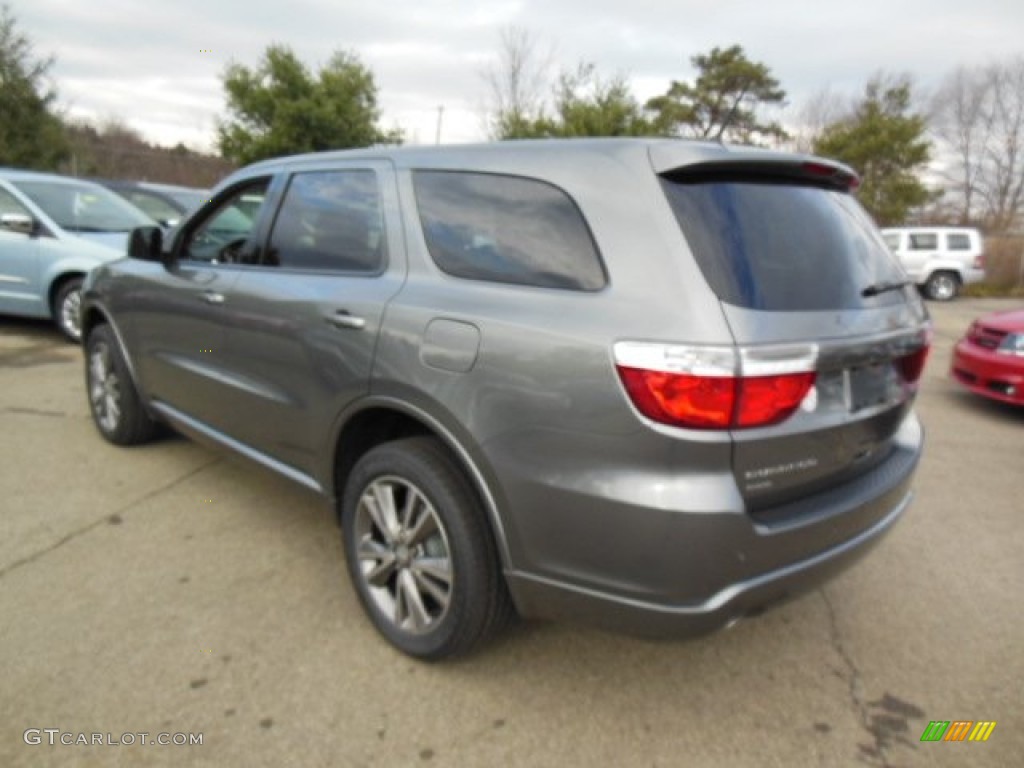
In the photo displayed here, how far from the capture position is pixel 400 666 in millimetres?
2354

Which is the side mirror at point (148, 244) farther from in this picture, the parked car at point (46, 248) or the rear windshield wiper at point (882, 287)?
the parked car at point (46, 248)

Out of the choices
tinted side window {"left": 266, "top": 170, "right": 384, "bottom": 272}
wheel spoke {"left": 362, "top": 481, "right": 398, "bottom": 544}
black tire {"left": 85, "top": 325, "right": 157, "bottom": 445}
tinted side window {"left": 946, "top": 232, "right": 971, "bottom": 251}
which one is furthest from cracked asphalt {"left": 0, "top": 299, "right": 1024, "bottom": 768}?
tinted side window {"left": 946, "top": 232, "right": 971, "bottom": 251}

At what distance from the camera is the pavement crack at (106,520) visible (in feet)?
9.52

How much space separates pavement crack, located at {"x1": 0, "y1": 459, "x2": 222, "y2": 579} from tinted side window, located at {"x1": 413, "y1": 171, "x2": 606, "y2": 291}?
218 centimetres

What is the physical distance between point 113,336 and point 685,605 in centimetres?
368

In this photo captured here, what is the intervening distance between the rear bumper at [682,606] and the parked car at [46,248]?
6615 mm

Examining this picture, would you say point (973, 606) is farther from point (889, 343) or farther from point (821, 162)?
point (821, 162)

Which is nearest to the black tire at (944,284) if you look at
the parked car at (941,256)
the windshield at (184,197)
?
the parked car at (941,256)

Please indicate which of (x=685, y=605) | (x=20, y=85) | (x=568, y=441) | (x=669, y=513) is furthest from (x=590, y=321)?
(x=20, y=85)

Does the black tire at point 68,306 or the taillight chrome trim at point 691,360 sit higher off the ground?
the taillight chrome trim at point 691,360

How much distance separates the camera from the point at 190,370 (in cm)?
339

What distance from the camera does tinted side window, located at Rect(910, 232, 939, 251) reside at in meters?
18.4

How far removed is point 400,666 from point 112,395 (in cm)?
291

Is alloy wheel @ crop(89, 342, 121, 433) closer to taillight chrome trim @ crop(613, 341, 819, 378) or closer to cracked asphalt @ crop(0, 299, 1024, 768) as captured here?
cracked asphalt @ crop(0, 299, 1024, 768)
